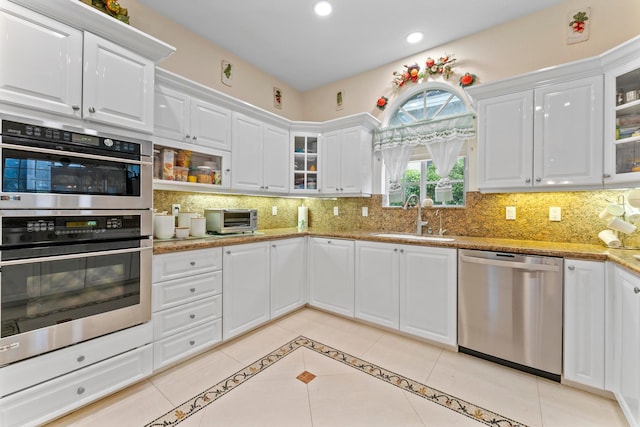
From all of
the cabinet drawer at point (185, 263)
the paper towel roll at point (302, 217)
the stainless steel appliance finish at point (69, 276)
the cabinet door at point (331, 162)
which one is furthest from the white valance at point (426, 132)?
the stainless steel appliance finish at point (69, 276)

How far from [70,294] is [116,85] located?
1.30 m

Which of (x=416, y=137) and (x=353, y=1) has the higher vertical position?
(x=353, y=1)

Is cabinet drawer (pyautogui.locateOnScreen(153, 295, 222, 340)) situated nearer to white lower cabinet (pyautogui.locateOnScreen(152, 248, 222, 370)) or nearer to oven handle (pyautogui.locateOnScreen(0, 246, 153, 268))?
white lower cabinet (pyautogui.locateOnScreen(152, 248, 222, 370))

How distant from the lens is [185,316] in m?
2.13

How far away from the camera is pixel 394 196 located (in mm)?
3443

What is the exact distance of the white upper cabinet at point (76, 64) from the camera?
1405 mm

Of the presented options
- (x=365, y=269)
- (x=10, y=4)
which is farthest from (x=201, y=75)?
(x=365, y=269)

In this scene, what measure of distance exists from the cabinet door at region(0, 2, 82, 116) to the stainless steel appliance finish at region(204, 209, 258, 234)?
1344 mm

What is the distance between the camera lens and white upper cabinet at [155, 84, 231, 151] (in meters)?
2.31

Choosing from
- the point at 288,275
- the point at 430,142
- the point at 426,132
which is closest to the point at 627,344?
the point at 430,142

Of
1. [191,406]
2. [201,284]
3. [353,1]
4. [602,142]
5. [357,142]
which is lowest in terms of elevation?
[191,406]

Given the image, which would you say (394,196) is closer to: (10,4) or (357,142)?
(357,142)

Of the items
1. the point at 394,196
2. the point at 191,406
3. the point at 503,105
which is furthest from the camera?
the point at 394,196

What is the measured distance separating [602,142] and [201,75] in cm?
361
